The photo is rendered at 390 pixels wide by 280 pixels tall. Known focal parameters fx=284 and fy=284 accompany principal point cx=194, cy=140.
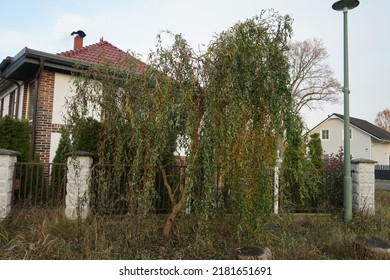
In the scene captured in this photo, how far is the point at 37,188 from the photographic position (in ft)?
19.8

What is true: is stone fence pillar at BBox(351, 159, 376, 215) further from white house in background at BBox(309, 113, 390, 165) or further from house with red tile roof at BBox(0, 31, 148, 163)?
white house in background at BBox(309, 113, 390, 165)

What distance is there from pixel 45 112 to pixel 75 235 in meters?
5.33

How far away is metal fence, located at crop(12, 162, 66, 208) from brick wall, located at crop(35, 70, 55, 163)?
6.49 feet

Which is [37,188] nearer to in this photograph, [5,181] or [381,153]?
[5,181]

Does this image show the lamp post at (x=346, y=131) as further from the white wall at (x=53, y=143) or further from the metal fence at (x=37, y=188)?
the white wall at (x=53, y=143)

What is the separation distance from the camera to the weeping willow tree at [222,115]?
3.79 meters

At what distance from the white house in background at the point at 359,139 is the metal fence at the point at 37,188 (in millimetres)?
23856

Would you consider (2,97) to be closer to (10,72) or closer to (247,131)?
(10,72)

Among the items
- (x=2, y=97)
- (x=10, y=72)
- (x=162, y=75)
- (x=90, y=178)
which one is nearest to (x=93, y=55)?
(x=10, y=72)

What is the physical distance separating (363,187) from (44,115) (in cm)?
880

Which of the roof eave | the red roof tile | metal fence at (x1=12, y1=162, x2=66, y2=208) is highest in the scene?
the red roof tile

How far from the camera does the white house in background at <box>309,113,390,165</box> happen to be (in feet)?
88.8

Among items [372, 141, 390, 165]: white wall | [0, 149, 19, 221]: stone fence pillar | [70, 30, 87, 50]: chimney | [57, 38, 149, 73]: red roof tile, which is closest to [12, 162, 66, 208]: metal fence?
[0, 149, 19, 221]: stone fence pillar

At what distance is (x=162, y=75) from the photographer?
4.07 metres
